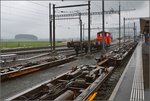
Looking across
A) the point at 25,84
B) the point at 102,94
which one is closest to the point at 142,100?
the point at 102,94

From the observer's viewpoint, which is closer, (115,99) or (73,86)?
(115,99)

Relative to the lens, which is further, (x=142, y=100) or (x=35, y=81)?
(x=35, y=81)

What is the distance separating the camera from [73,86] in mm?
9023

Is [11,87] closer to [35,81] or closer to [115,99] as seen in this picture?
[35,81]

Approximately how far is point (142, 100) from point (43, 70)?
339 inches

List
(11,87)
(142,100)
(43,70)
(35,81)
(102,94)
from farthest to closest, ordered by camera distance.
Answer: (43,70), (35,81), (11,87), (102,94), (142,100)

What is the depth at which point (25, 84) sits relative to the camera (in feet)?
33.7

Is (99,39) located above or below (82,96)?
above

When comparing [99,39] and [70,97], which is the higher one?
[99,39]

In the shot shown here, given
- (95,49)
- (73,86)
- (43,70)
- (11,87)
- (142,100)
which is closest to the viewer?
(142,100)

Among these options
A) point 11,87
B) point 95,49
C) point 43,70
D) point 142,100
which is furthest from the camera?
point 95,49

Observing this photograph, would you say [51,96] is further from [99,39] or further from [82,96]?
[99,39]

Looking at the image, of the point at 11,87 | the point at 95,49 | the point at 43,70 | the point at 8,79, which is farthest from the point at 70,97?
the point at 95,49

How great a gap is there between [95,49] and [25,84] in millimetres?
23088
